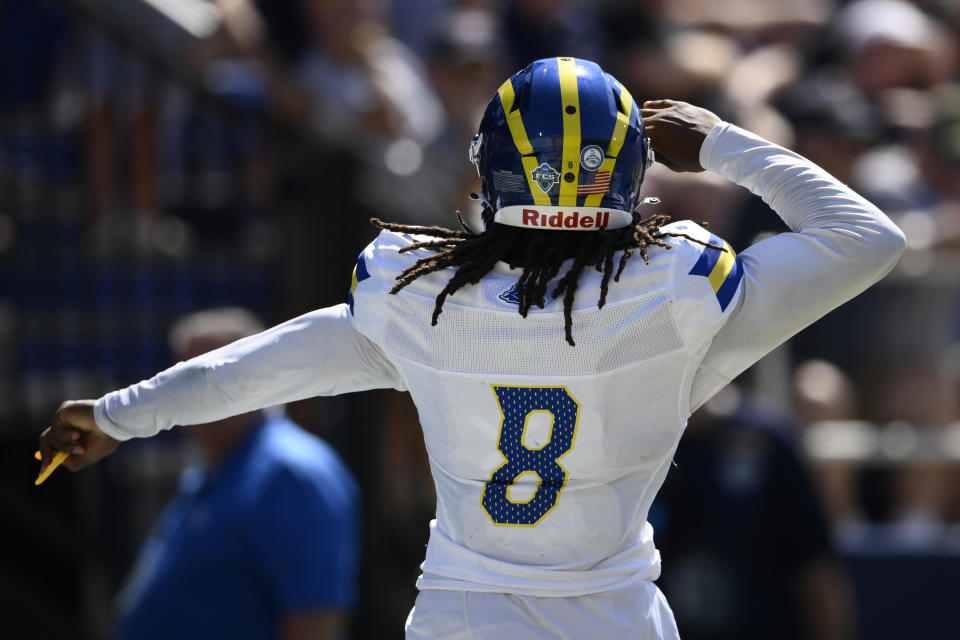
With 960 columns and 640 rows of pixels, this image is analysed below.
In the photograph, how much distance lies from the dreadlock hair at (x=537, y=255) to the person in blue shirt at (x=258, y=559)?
7.97ft

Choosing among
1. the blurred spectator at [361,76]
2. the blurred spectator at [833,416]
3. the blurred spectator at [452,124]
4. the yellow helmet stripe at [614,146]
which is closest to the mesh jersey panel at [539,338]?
the yellow helmet stripe at [614,146]

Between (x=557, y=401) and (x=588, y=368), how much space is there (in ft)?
0.30

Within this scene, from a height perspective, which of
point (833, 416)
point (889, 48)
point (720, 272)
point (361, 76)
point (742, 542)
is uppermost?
point (889, 48)

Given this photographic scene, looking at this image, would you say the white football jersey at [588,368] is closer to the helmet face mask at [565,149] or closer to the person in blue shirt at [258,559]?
the helmet face mask at [565,149]

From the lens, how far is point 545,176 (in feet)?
8.78

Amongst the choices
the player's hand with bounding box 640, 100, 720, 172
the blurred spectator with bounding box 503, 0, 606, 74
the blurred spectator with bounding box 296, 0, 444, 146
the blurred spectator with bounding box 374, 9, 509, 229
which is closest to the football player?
the player's hand with bounding box 640, 100, 720, 172

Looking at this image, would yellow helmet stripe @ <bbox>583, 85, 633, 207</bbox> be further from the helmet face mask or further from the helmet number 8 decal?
the helmet number 8 decal

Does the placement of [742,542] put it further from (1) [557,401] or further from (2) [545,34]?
(2) [545,34]

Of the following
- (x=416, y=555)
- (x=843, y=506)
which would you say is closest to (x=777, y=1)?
(x=843, y=506)

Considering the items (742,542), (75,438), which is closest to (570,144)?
(75,438)

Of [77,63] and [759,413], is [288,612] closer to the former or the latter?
[759,413]

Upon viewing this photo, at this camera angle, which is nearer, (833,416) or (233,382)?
(233,382)

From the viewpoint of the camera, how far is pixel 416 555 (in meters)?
6.77

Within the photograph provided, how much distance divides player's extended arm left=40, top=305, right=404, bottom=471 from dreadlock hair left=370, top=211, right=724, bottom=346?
0.22m
